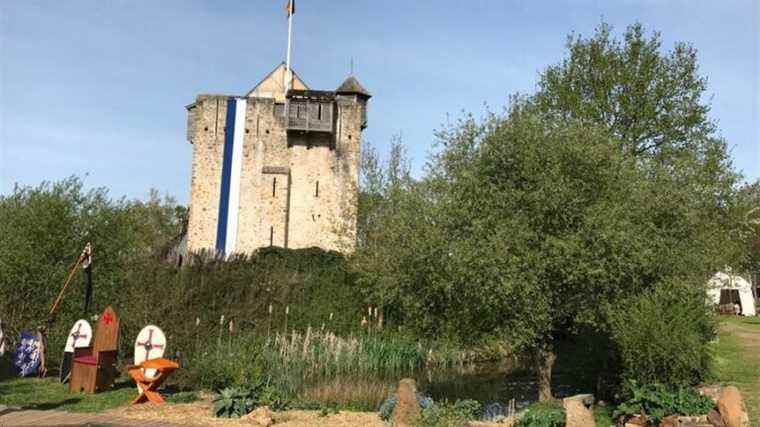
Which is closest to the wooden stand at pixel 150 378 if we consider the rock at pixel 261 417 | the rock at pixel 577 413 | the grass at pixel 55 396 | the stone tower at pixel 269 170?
the grass at pixel 55 396

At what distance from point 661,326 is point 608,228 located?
1569 millimetres

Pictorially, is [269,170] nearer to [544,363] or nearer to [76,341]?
[76,341]

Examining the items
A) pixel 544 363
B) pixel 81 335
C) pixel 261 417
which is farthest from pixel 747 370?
pixel 81 335

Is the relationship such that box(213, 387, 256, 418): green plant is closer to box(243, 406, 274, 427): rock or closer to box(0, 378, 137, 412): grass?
box(243, 406, 274, 427): rock

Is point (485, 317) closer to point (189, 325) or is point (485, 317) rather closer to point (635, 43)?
point (189, 325)

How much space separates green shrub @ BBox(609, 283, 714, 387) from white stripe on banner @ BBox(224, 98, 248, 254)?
25.0 metres

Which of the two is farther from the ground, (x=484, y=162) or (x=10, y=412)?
(x=484, y=162)

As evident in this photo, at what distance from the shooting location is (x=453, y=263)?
9836mm

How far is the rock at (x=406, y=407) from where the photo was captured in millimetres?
8766

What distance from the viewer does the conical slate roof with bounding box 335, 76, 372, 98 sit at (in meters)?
35.0

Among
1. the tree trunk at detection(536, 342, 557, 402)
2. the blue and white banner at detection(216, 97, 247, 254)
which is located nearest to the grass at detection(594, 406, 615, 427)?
the tree trunk at detection(536, 342, 557, 402)

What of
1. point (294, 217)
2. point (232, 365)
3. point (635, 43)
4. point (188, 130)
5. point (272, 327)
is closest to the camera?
point (232, 365)

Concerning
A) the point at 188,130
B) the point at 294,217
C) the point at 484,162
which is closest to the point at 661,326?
the point at 484,162

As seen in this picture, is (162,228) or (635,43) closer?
(635,43)
